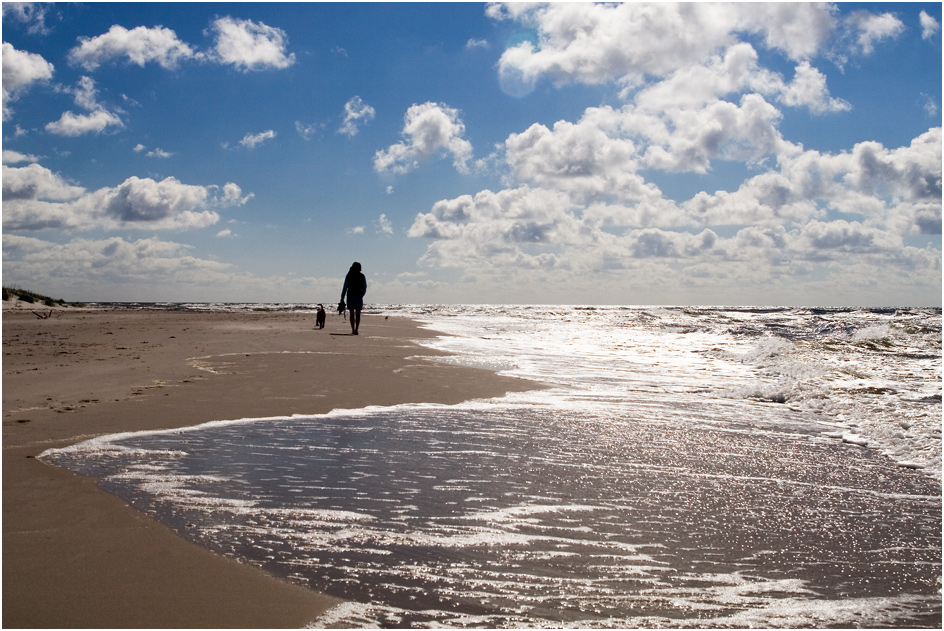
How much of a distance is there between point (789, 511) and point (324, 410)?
16.2 feet

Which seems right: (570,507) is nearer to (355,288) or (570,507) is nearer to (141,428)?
(141,428)

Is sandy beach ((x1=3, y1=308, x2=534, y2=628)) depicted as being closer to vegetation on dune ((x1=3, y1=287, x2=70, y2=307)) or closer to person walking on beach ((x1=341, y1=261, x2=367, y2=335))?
person walking on beach ((x1=341, y1=261, x2=367, y2=335))

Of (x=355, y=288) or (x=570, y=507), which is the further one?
(x=355, y=288)

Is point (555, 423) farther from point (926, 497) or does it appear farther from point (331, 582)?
point (331, 582)

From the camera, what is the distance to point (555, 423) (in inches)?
250

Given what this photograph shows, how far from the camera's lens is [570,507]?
12.7 ft

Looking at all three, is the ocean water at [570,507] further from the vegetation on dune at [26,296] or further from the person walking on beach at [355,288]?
the vegetation on dune at [26,296]

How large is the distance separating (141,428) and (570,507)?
170 inches

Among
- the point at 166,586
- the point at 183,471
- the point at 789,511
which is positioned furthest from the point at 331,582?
the point at 789,511

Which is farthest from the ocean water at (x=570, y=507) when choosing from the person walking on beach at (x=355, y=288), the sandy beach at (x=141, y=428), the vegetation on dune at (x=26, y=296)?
the vegetation on dune at (x=26, y=296)

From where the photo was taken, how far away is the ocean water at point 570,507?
2.74 meters

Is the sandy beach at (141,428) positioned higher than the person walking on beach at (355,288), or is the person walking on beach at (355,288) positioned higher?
the person walking on beach at (355,288)

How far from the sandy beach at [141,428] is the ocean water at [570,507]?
0.23 m

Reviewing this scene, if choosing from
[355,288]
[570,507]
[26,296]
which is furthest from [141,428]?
[26,296]
